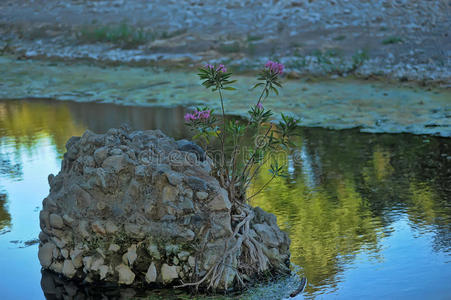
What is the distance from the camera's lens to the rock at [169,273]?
13.9 ft

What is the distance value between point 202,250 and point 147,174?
0.63 metres

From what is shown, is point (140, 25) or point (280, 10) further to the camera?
point (140, 25)

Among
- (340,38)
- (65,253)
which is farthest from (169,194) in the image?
(340,38)

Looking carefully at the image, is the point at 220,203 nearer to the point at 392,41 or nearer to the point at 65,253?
the point at 65,253

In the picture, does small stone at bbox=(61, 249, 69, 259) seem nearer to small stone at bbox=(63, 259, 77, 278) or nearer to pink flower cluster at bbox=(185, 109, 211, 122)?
small stone at bbox=(63, 259, 77, 278)

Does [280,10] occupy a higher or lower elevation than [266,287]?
higher

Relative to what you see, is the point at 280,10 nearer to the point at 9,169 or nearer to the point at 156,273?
the point at 9,169

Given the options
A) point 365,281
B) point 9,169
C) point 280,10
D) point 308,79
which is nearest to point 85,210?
point 365,281

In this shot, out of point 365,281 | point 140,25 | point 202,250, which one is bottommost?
point 365,281

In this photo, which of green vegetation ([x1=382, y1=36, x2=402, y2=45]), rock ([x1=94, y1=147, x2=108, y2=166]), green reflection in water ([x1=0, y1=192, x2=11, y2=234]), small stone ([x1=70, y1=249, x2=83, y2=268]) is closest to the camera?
small stone ([x1=70, y1=249, x2=83, y2=268])

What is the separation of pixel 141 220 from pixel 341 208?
2.14m

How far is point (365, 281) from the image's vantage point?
4.41 meters

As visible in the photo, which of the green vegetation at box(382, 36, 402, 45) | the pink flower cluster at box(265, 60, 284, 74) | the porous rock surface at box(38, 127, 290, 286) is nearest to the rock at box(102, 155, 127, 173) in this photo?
the porous rock surface at box(38, 127, 290, 286)

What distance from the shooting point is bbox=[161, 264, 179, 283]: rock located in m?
4.24
